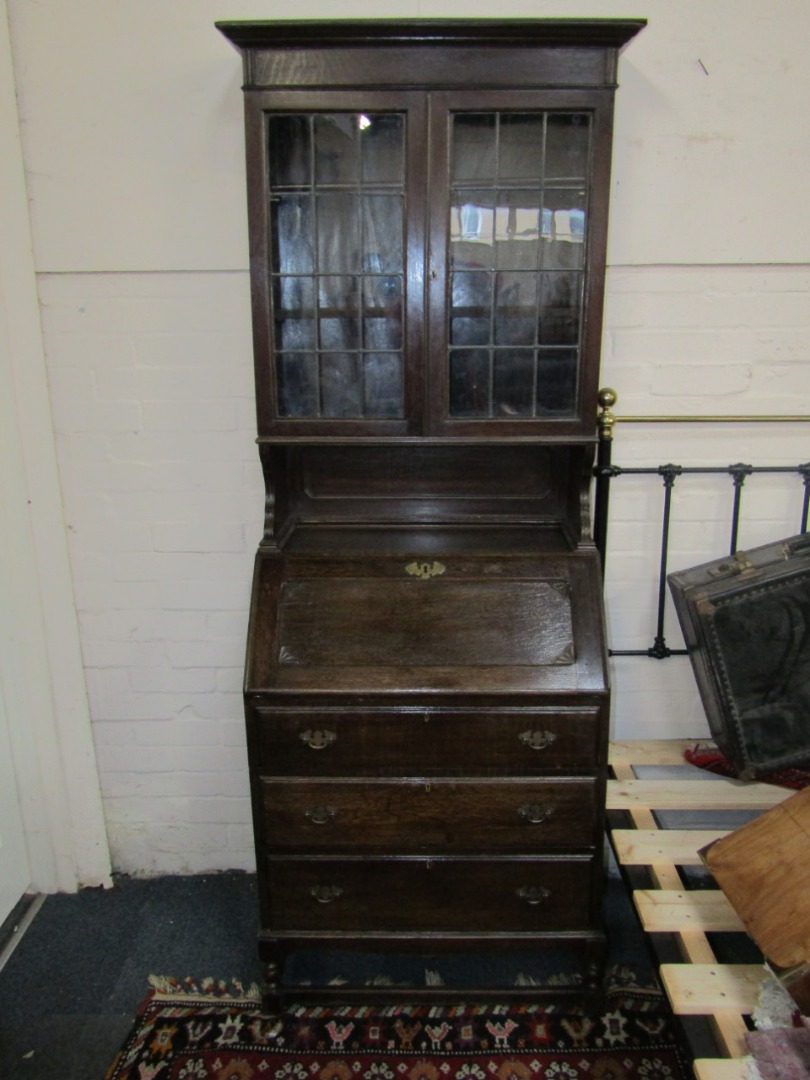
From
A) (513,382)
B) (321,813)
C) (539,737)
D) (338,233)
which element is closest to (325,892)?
(321,813)

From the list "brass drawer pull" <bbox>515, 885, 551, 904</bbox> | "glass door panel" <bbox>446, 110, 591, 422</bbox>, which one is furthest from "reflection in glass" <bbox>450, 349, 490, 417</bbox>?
"brass drawer pull" <bbox>515, 885, 551, 904</bbox>

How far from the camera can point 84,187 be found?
1.92m

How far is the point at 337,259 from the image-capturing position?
1.71 meters

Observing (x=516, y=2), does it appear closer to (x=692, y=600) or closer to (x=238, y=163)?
(x=238, y=163)

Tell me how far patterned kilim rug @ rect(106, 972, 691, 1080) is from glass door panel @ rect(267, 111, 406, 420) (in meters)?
1.45

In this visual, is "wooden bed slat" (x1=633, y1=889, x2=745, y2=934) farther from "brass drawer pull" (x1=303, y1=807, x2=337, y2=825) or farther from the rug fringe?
the rug fringe

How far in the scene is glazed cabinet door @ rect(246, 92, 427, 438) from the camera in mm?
1631

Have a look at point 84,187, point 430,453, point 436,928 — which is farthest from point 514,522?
point 84,187

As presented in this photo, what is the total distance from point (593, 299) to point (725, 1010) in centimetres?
141

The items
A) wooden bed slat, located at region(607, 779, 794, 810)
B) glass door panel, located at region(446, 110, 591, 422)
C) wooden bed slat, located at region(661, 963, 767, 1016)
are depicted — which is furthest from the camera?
wooden bed slat, located at region(607, 779, 794, 810)

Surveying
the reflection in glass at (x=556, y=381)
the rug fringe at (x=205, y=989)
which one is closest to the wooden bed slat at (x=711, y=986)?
the rug fringe at (x=205, y=989)

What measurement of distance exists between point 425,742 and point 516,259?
1.10 meters

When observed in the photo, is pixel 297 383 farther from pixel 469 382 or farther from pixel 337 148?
pixel 337 148

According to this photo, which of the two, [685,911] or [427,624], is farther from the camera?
[427,624]
